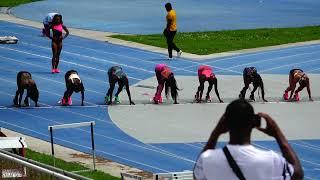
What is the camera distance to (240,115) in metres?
5.66

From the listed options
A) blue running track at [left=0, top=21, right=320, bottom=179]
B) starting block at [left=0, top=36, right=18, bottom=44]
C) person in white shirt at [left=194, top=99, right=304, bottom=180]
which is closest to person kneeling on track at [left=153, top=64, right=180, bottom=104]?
blue running track at [left=0, top=21, right=320, bottom=179]

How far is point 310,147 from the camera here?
15945mm

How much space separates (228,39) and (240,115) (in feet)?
80.9

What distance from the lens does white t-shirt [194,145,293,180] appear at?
18.6ft

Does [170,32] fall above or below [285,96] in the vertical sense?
above

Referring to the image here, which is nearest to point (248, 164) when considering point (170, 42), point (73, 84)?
point (73, 84)

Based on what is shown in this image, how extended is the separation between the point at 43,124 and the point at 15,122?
1.85 ft

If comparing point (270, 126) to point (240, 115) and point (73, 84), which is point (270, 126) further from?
point (73, 84)

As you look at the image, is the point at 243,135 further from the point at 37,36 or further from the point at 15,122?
the point at 37,36

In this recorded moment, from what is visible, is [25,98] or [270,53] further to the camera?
[270,53]

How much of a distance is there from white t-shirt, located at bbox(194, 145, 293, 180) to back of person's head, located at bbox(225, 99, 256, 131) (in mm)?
129

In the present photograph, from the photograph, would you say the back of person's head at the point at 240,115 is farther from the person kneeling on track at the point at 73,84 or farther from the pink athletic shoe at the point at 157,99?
the pink athletic shoe at the point at 157,99

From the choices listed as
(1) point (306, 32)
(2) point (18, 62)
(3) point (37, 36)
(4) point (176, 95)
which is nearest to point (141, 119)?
(4) point (176, 95)

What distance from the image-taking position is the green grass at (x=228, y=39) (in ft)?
92.8
